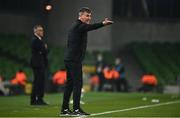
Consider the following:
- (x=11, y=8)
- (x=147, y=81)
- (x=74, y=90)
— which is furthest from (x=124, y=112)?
(x=11, y=8)

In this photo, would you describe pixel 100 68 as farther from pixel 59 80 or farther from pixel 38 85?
pixel 38 85

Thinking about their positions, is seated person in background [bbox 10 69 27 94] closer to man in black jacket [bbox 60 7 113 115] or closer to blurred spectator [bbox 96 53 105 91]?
blurred spectator [bbox 96 53 105 91]

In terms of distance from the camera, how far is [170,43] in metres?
39.5

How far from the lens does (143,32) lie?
39938 millimetres

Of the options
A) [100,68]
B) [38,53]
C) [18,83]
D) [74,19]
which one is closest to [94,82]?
[100,68]

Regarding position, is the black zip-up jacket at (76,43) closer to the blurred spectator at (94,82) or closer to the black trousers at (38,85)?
the black trousers at (38,85)

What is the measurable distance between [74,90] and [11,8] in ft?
81.0

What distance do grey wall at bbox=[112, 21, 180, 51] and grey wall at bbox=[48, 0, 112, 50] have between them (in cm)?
191

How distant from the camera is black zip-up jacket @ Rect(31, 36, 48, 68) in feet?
63.3

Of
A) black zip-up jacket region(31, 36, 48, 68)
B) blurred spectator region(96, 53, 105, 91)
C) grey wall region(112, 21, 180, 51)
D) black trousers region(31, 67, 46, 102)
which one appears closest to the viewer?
black zip-up jacket region(31, 36, 48, 68)

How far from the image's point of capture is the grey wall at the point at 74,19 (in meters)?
36.6

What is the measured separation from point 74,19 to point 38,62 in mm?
17321

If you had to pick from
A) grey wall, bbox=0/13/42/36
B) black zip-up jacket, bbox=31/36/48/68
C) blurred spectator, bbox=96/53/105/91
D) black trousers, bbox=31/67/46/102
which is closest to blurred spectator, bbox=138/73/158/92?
blurred spectator, bbox=96/53/105/91

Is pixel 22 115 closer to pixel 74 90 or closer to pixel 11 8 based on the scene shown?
pixel 74 90
